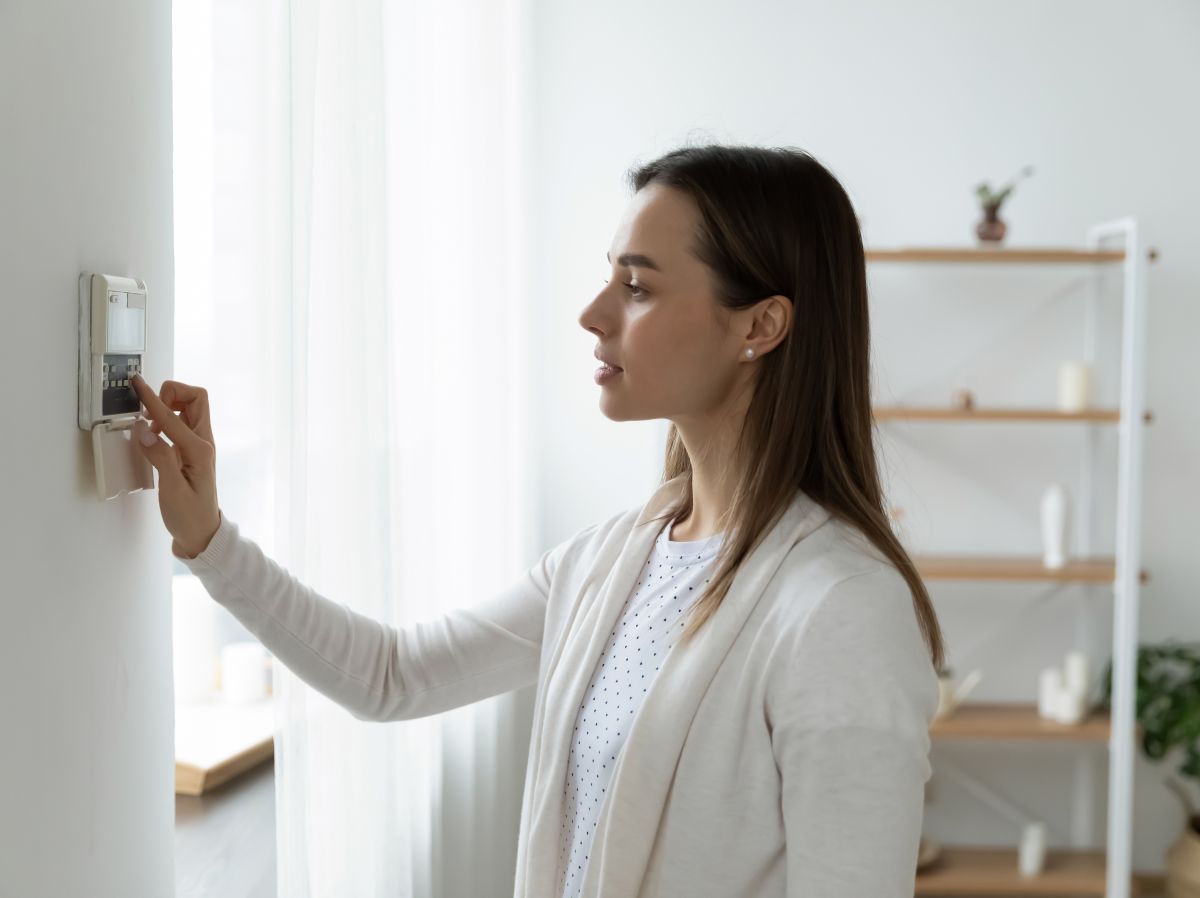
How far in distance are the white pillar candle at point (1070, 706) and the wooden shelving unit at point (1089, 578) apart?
3 centimetres

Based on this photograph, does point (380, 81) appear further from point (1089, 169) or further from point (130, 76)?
point (1089, 169)

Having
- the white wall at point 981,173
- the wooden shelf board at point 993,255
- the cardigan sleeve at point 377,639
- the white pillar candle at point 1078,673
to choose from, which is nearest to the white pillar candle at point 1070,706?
the white pillar candle at point 1078,673

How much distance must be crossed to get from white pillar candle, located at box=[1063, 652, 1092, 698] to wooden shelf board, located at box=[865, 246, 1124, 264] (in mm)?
1052

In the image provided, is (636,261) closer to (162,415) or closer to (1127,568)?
(162,415)

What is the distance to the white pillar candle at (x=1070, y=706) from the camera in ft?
10.1

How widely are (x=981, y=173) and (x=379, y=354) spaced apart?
7.89ft

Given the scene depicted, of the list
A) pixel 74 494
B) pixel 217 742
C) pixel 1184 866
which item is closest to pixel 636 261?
pixel 74 494

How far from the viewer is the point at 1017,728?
9.92 ft

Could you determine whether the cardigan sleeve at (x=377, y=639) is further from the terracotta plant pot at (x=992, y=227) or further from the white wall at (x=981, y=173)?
the terracotta plant pot at (x=992, y=227)

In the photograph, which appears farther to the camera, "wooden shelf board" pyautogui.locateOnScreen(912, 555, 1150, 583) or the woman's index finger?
"wooden shelf board" pyautogui.locateOnScreen(912, 555, 1150, 583)

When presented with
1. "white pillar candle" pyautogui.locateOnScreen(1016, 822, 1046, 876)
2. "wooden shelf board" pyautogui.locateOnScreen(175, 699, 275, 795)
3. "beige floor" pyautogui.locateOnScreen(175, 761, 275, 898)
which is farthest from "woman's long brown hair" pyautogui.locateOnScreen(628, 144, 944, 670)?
"white pillar candle" pyautogui.locateOnScreen(1016, 822, 1046, 876)

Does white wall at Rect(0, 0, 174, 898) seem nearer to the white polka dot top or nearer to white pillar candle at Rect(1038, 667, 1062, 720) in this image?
the white polka dot top

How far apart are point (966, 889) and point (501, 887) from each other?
128 centimetres

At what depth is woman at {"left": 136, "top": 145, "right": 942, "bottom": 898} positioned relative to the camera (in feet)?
3.23
